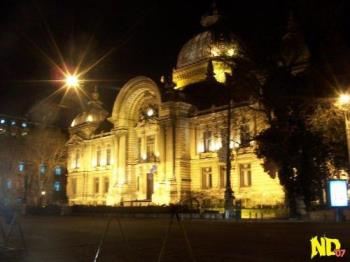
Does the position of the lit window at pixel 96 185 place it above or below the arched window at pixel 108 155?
below

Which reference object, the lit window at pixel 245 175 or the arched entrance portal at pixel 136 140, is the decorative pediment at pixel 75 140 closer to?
the arched entrance portal at pixel 136 140

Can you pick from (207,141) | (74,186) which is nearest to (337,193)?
(207,141)

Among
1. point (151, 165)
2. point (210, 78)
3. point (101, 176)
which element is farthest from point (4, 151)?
point (210, 78)

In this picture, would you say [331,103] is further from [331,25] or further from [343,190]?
[343,190]

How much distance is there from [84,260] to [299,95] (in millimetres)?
23883

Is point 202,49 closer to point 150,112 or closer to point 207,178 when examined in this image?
point 150,112

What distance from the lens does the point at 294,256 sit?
1191cm

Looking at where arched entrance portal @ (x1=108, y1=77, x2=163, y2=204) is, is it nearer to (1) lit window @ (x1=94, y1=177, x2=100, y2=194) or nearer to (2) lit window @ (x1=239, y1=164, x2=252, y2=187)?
(1) lit window @ (x1=94, y1=177, x2=100, y2=194)

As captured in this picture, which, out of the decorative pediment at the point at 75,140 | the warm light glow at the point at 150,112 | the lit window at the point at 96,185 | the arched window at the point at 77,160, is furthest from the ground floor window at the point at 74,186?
the warm light glow at the point at 150,112

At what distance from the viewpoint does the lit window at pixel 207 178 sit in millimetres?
52375

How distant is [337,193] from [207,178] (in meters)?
28.1

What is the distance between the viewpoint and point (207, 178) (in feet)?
173

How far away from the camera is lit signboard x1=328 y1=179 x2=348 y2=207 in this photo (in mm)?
24953

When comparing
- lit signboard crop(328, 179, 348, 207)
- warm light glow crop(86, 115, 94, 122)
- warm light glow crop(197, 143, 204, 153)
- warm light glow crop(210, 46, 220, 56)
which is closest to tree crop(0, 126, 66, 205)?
warm light glow crop(86, 115, 94, 122)
